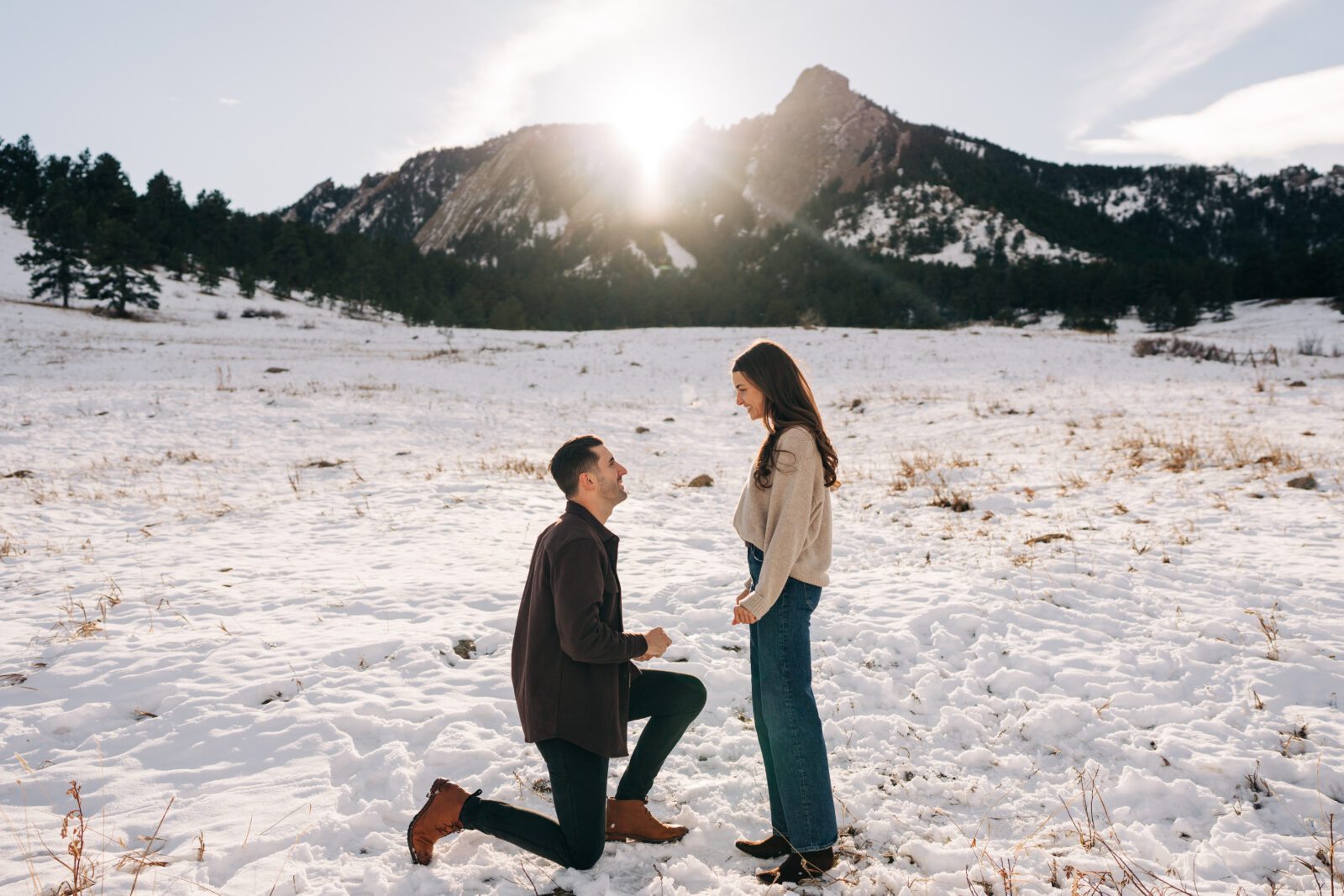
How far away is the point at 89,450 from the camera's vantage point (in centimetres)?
1345

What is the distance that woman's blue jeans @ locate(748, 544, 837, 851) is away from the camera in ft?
10.1

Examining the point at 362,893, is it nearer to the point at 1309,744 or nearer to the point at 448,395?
the point at 1309,744

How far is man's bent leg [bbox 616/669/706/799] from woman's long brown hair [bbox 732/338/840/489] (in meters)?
1.20

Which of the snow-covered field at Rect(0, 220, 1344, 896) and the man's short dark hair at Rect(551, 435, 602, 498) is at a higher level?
the man's short dark hair at Rect(551, 435, 602, 498)

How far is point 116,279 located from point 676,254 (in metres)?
101

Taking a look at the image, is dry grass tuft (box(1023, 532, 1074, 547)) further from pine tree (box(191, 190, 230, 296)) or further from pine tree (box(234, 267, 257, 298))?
pine tree (box(191, 190, 230, 296))

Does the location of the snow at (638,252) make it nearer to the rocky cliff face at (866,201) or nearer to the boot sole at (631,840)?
the rocky cliff face at (866,201)

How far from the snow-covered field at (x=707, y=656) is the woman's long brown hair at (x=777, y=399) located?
2.16 m

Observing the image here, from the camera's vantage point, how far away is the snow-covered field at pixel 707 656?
336 centimetres

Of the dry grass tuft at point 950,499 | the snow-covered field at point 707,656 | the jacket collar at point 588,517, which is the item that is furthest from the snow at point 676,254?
the jacket collar at point 588,517

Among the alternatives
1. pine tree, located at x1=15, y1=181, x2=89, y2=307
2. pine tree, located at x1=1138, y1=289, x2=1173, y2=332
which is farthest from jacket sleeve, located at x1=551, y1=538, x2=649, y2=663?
pine tree, located at x1=1138, y1=289, x2=1173, y2=332

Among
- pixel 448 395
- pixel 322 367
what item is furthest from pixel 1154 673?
pixel 322 367

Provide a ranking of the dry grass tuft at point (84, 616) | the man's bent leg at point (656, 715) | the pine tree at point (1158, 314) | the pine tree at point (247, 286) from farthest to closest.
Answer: the pine tree at point (247, 286), the pine tree at point (1158, 314), the dry grass tuft at point (84, 616), the man's bent leg at point (656, 715)

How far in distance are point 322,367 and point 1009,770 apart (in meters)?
30.2
